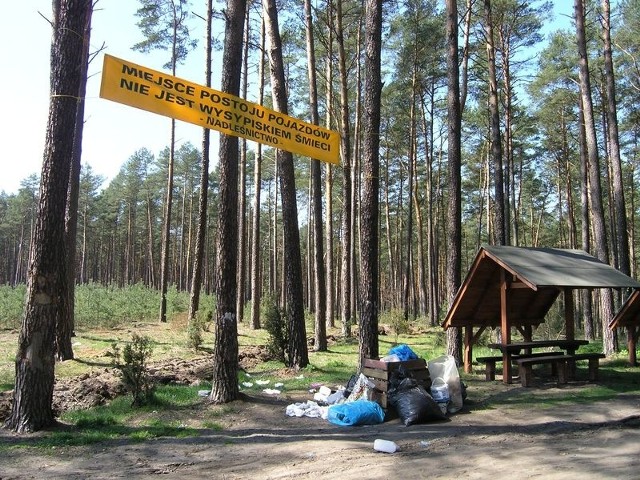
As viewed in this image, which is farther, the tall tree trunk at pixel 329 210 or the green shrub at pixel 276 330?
the tall tree trunk at pixel 329 210

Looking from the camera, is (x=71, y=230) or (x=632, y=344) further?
(x=71, y=230)

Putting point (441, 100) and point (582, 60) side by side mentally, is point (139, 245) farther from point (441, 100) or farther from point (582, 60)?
point (582, 60)

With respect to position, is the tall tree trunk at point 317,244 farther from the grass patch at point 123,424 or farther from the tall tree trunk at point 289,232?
the grass patch at point 123,424

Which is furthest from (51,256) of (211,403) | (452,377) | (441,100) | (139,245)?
(139,245)

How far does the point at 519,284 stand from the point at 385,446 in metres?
5.23

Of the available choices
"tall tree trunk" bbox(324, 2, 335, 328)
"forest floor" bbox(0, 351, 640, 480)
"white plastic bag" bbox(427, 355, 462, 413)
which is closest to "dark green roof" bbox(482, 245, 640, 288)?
"forest floor" bbox(0, 351, 640, 480)

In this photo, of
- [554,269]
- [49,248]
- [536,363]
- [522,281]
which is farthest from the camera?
[554,269]

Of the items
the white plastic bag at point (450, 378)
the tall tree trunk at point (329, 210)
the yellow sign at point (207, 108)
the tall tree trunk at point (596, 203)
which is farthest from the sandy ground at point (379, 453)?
the tall tree trunk at point (329, 210)

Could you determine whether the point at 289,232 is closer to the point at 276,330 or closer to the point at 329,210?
the point at 276,330

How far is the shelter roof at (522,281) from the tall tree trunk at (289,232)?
3.20 metres

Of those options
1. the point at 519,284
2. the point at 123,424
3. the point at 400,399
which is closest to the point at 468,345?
the point at 519,284

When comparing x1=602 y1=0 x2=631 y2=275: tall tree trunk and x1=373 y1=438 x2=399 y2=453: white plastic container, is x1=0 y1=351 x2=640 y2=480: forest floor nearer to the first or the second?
x1=373 y1=438 x2=399 y2=453: white plastic container

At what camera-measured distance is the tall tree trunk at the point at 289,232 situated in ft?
34.6

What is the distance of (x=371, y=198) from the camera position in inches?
357
